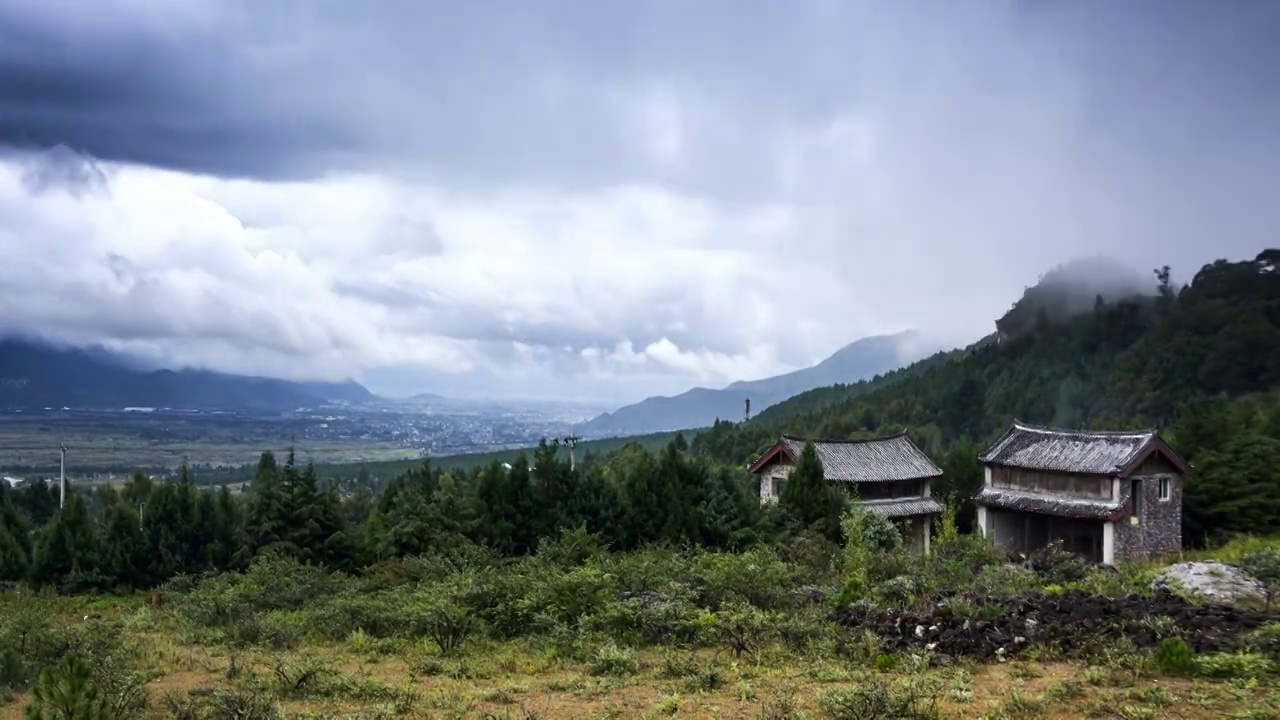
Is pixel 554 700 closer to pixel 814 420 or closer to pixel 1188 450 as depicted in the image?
pixel 1188 450

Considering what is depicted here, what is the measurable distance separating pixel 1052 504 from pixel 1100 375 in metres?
43.0

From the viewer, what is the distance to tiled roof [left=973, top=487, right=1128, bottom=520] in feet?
106

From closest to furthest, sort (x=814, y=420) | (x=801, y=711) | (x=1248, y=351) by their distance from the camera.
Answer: (x=801, y=711) → (x=1248, y=351) → (x=814, y=420)

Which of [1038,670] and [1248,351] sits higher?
[1248,351]

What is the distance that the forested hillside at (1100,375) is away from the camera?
203 ft

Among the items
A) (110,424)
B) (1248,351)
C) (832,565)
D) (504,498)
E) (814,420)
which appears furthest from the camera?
(110,424)

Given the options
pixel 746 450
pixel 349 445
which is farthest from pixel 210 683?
pixel 349 445

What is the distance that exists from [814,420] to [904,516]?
143 ft

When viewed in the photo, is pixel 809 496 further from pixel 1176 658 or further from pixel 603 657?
pixel 1176 658

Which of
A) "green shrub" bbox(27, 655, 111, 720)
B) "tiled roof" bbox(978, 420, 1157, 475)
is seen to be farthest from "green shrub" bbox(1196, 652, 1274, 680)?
"tiled roof" bbox(978, 420, 1157, 475)

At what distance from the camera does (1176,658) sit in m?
10.3

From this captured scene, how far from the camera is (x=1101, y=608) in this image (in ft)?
43.6

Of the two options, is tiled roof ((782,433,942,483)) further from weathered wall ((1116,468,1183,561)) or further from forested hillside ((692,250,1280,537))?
weathered wall ((1116,468,1183,561))

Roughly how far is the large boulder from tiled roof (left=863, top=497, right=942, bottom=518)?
19448mm
